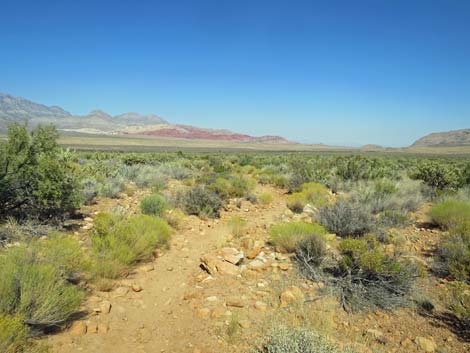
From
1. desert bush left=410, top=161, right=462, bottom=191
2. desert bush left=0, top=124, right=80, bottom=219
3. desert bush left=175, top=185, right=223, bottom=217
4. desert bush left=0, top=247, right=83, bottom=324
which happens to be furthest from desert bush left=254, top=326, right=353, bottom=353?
desert bush left=410, top=161, right=462, bottom=191

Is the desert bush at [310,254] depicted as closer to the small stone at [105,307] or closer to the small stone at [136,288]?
the small stone at [136,288]

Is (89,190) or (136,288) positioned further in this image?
(89,190)

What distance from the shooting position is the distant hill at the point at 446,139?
14686 centimetres

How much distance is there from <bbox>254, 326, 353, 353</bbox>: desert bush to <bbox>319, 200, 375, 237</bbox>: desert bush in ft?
12.9

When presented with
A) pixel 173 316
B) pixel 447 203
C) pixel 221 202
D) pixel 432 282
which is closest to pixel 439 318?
pixel 432 282

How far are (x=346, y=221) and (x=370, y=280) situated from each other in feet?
8.17

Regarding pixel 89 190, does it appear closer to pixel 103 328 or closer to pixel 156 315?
pixel 156 315

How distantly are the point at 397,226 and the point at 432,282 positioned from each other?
9.31 feet

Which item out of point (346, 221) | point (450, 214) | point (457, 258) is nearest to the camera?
point (457, 258)

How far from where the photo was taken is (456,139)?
154 metres

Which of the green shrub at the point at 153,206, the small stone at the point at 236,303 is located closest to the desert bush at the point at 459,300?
the small stone at the point at 236,303

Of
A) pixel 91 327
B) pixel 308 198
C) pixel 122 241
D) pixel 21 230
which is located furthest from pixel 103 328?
pixel 308 198

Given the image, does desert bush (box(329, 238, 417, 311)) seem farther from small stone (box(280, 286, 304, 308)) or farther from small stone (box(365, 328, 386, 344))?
small stone (box(280, 286, 304, 308))

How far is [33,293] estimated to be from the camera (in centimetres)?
304
